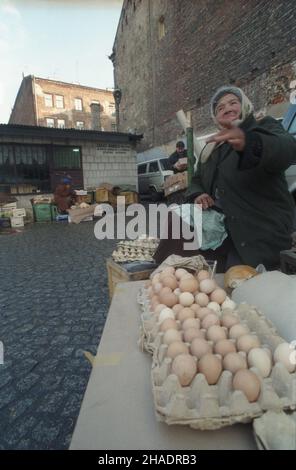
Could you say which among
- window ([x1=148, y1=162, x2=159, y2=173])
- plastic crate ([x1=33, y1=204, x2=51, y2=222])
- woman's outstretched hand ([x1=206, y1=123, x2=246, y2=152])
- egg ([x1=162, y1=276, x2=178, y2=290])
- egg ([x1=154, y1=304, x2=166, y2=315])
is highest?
window ([x1=148, y1=162, x2=159, y2=173])

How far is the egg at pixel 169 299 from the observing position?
160 centimetres

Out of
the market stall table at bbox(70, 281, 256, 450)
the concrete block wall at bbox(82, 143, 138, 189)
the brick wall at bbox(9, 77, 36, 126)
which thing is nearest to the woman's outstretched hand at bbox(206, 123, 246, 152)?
the market stall table at bbox(70, 281, 256, 450)

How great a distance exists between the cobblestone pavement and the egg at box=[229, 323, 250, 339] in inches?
44.4

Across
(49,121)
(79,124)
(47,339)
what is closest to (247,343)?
(47,339)

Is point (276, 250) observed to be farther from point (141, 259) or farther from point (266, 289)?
point (141, 259)

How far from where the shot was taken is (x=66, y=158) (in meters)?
12.9

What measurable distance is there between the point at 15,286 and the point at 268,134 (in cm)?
388

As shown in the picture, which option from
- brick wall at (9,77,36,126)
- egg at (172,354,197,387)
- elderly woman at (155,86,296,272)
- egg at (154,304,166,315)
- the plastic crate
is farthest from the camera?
brick wall at (9,77,36,126)

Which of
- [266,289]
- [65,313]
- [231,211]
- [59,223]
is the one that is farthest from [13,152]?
[266,289]

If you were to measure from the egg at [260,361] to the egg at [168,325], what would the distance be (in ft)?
1.16

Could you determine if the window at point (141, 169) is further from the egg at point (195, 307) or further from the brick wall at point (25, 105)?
the brick wall at point (25, 105)

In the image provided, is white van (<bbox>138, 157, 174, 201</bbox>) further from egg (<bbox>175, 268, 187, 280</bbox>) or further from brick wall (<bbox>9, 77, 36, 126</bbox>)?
brick wall (<bbox>9, 77, 36, 126</bbox>)

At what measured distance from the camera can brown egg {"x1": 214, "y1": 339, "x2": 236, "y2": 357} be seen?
44.9 inches

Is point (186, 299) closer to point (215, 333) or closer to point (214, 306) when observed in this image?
point (214, 306)
